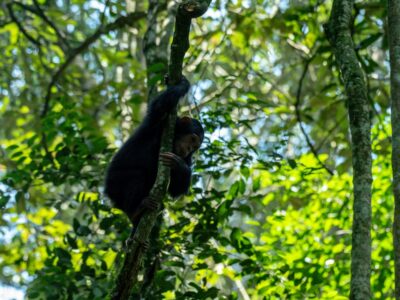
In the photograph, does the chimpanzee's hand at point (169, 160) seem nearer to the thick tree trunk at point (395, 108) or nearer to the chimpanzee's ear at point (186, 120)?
the chimpanzee's ear at point (186, 120)

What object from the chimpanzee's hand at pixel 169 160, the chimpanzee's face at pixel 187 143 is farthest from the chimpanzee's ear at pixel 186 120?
the chimpanzee's hand at pixel 169 160

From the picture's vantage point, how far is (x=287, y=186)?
27.4 feet

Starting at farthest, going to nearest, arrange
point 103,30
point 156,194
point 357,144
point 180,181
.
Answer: point 103,30
point 180,181
point 156,194
point 357,144

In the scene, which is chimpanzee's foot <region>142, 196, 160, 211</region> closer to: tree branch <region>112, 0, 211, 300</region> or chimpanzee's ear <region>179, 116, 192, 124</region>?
tree branch <region>112, 0, 211, 300</region>

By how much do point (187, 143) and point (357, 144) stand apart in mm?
2322

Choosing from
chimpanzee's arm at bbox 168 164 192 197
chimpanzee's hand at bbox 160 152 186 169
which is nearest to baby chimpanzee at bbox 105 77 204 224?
chimpanzee's arm at bbox 168 164 192 197

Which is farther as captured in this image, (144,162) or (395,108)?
(144,162)

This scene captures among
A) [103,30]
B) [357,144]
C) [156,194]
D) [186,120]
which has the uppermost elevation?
[103,30]

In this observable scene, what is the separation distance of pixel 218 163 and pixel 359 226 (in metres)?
2.95

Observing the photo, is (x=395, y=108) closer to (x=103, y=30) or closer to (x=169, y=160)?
(x=169, y=160)

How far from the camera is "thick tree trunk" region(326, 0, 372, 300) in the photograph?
4016 millimetres

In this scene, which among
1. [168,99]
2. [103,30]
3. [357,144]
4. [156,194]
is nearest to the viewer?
[357,144]

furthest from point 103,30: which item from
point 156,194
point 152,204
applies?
point 152,204

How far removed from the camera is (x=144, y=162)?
6.95 meters
